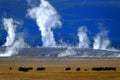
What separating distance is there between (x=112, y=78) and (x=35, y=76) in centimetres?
762

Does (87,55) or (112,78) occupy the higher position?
(87,55)

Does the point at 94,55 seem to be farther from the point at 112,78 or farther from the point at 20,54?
the point at 112,78

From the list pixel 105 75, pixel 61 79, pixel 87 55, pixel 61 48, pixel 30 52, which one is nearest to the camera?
pixel 61 79

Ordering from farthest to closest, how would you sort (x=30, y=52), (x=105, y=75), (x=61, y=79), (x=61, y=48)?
(x=61, y=48), (x=30, y=52), (x=105, y=75), (x=61, y=79)

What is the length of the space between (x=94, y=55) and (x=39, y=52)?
17.2 meters

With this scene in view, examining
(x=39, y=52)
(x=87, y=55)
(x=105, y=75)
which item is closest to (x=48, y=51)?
(x=39, y=52)

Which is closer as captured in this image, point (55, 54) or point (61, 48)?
point (55, 54)

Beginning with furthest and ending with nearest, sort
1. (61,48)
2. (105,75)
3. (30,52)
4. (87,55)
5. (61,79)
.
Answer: (61,48), (30,52), (87,55), (105,75), (61,79)

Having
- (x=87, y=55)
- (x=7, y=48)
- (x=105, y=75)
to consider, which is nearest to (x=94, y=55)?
(x=87, y=55)

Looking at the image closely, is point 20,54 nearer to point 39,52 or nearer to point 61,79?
point 39,52

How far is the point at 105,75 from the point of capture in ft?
208

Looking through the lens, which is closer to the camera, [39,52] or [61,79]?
[61,79]

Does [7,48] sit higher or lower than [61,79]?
higher

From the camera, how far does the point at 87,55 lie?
144250 mm
